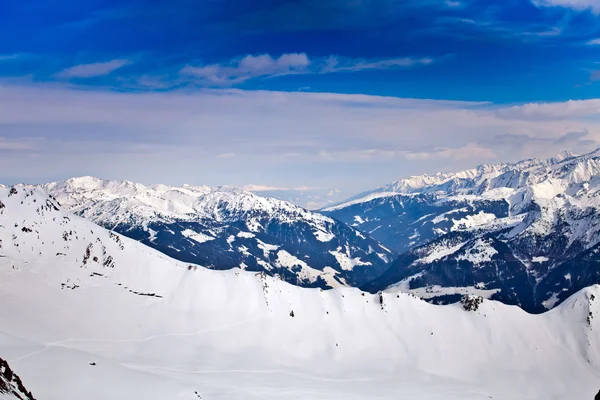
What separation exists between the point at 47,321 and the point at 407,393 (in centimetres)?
13711

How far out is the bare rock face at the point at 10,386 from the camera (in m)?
77.8

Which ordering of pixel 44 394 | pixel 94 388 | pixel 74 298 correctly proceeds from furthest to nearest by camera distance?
pixel 74 298, pixel 94 388, pixel 44 394

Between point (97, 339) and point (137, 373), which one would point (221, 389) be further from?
point (97, 339)

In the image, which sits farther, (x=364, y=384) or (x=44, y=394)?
(x=364, y=384)

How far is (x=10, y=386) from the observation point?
83.6m

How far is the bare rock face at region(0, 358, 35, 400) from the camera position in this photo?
77.8 m

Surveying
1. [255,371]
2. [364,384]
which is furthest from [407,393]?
[255,371]

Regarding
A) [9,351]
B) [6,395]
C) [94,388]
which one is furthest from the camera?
[9,351]

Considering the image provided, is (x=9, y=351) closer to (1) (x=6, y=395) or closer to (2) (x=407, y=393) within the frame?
(1) (x=6, y=395)

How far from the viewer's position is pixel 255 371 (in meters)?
184

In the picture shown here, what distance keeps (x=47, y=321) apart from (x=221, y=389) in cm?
7263

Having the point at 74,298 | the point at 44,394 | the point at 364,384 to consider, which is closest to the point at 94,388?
the point at 44,394

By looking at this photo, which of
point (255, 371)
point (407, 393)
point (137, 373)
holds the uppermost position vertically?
point (137, 373)

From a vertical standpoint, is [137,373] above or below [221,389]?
above
